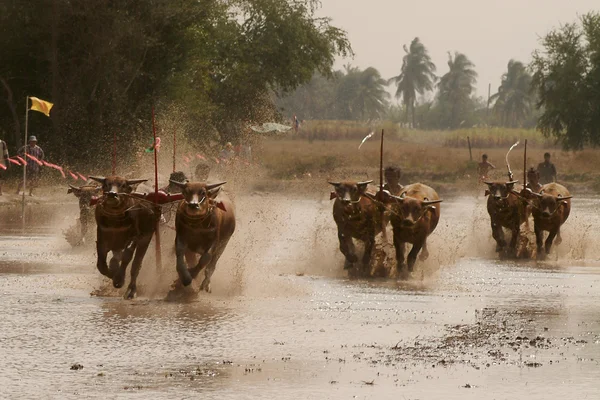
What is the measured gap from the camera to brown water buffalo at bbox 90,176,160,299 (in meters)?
14.6

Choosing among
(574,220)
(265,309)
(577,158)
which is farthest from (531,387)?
(577,158)

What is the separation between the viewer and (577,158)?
70188mm

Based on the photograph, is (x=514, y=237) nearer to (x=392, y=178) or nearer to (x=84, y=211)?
(x=392, y=178)

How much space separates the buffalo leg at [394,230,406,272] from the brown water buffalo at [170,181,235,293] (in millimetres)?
3486

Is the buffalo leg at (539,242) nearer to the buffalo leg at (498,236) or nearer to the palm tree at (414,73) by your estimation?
the buffalo leg at (498,236)

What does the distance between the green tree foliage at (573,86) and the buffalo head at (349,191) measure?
169ft

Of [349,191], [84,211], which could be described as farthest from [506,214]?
[84,211]

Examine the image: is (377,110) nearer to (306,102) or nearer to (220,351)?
(306,102)

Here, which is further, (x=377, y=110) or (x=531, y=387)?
(x=377, y=110)

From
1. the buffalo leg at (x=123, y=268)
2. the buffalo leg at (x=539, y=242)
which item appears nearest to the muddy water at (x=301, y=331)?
the buffalo leg at (x=123, y=268)

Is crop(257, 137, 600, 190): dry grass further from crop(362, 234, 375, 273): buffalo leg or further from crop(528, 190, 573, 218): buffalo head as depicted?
crop(362, 234, 375, 273): buffalo leg

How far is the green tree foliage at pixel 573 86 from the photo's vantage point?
224 ft

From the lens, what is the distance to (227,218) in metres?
15.8

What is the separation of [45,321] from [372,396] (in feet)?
15.2
